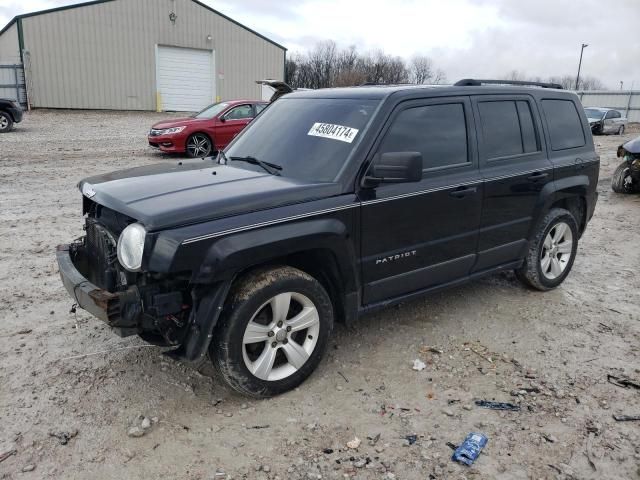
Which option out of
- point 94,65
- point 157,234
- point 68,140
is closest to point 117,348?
point 157,234

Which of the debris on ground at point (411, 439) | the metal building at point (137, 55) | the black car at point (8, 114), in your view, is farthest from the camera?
the metal building at point (137, 55)

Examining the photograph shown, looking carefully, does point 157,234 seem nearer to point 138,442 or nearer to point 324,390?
point 138,442

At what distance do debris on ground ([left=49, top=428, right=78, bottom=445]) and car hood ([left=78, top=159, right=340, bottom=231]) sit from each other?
1251 millimetres

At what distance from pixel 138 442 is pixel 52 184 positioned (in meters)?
7.83

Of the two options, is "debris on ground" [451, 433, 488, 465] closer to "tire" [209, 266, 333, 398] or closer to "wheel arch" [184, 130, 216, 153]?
"tire" [209, 266, 333, 398]

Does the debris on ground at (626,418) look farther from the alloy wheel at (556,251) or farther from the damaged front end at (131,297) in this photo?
the damaged front end at (131,297)

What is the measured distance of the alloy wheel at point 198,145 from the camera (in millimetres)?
13039

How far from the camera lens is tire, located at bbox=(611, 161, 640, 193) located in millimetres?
10133

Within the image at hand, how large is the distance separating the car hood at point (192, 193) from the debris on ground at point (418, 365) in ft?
4.55

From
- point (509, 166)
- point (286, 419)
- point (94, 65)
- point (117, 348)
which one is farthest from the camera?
point (94, 65)

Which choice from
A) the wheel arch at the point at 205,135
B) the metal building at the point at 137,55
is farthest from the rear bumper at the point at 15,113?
the metal building at the point at 137,55

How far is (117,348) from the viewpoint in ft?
12.9

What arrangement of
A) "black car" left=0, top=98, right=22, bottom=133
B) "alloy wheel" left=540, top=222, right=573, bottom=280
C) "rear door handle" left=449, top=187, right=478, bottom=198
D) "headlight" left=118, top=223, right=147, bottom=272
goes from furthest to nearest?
"black car" left=0, top=98, right=22, bottom=133
"alloy wheel" left=540, top=222, right=573, bottom=280
"rear door handle" left=449, top=187, right=478, bottom=198
"headlight" left=118, top=223, right=147, bottom=272

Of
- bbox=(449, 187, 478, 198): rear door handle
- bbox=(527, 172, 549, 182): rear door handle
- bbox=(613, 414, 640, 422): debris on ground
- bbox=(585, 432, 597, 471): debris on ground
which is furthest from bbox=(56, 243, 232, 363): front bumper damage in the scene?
bbox=(527, 172, 549, 182): rear door handle
